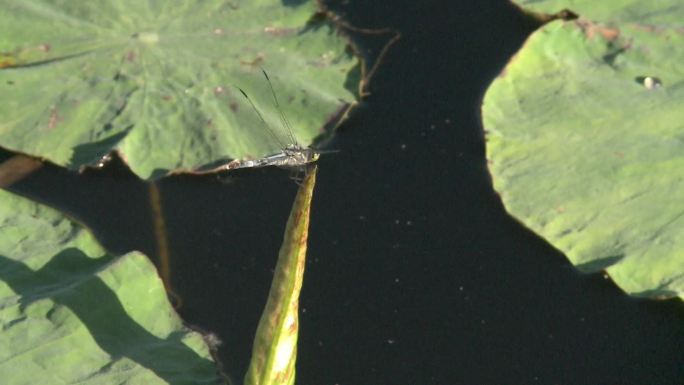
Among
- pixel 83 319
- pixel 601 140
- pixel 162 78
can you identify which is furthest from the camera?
pixel 162 78

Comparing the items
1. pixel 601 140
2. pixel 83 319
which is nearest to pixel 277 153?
pixel 83 319

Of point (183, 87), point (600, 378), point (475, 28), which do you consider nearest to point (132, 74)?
point (183, 87)

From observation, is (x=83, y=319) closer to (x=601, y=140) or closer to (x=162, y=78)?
(x=162, y=78)

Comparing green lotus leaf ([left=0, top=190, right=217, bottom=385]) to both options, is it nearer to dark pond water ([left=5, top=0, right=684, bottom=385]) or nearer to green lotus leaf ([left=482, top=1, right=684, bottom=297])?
dark pond water ([left=5, top=0, right=684, bottom=385])

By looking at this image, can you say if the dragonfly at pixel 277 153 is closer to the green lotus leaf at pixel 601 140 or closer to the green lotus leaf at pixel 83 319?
the green lotus leaf at pixel 83 319

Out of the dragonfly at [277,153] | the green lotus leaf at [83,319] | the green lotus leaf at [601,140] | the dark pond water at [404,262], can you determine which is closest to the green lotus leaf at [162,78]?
the dragonfly at [277,153]

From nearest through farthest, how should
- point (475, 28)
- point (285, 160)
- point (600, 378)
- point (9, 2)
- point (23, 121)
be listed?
point (285, 160)
point (600, 378)
point (23, 121)
point (9, 2)
point (475, 28)

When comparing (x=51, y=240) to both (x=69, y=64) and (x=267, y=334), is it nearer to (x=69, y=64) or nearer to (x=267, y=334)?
(x=69, y=64)

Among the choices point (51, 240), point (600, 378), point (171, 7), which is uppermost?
point (171, 7)
